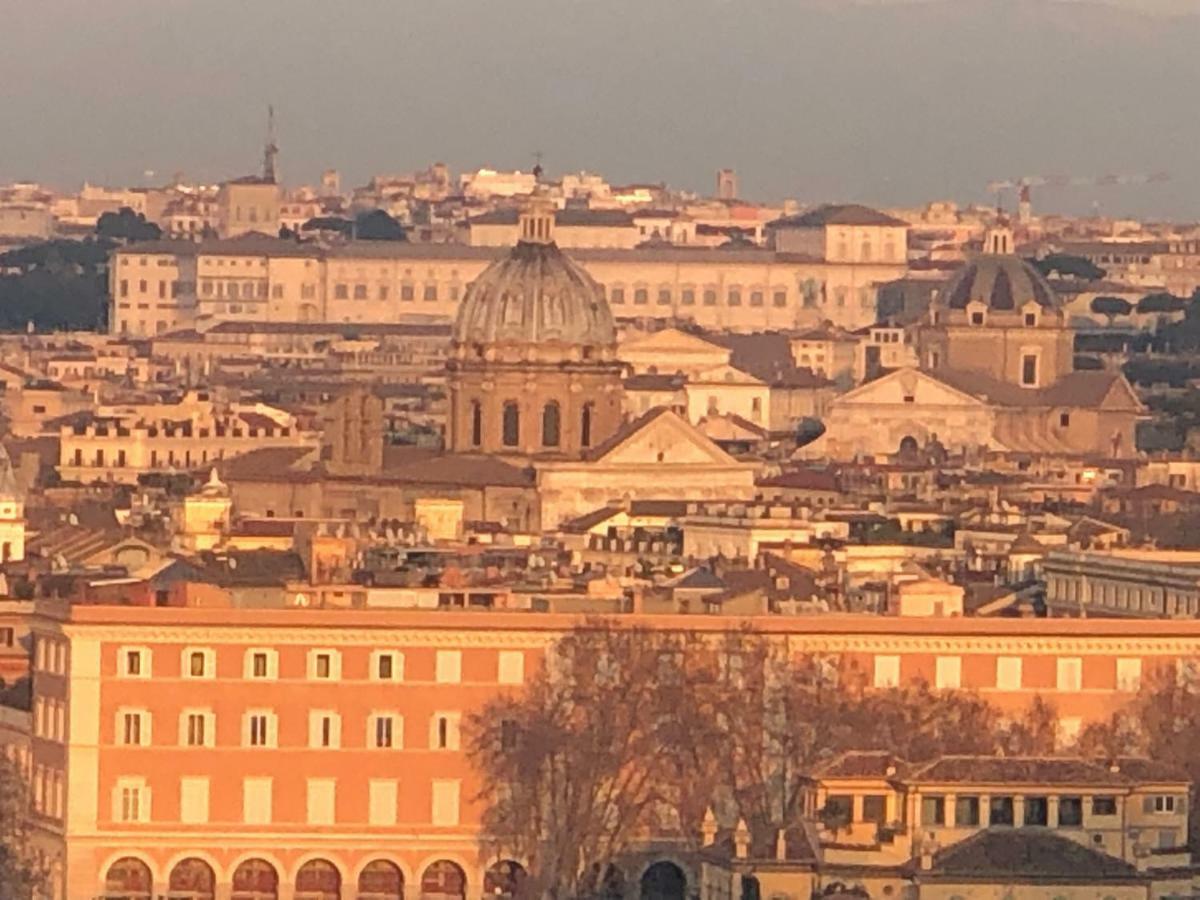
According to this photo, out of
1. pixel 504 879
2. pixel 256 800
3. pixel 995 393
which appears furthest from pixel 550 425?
pixel 504 879

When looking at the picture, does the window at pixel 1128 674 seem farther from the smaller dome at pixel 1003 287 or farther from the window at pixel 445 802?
the smaller dome at pixel 1003 287

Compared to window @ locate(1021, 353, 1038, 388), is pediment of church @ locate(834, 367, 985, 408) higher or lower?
lower

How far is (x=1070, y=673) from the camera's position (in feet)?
210

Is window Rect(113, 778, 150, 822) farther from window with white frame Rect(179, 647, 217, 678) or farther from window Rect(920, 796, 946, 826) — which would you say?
window Rect(920, 796, 946, 826)

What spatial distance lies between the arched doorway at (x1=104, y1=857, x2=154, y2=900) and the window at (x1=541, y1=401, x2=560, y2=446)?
34.4 metres

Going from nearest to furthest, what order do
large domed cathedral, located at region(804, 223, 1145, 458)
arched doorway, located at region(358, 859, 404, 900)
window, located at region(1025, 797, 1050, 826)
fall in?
window, located at region(1025, 797, 1050, 826) → arched doorway, located at region(358, 859, 404, 900) → large domed cathedral, located at region(804, 223, 1145, 458)

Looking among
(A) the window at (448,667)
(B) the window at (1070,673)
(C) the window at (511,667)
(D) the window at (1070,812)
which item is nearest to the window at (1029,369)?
(B) the window at (1070,673)

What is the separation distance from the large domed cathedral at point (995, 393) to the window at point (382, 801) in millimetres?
48035

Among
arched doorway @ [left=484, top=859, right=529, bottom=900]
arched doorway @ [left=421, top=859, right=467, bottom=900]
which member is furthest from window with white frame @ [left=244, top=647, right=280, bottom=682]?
arched doorway @ [left=484, top=859, right=529, bottom=900]

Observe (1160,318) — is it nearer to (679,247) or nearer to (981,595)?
(679,247)

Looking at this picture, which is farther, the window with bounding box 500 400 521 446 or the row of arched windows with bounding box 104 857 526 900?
the window with bounding box 500 400 521 446

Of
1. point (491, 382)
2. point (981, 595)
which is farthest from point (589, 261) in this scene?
point (981, 595)

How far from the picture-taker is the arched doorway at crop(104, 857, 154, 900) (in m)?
62.3

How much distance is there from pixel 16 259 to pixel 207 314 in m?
17.4
